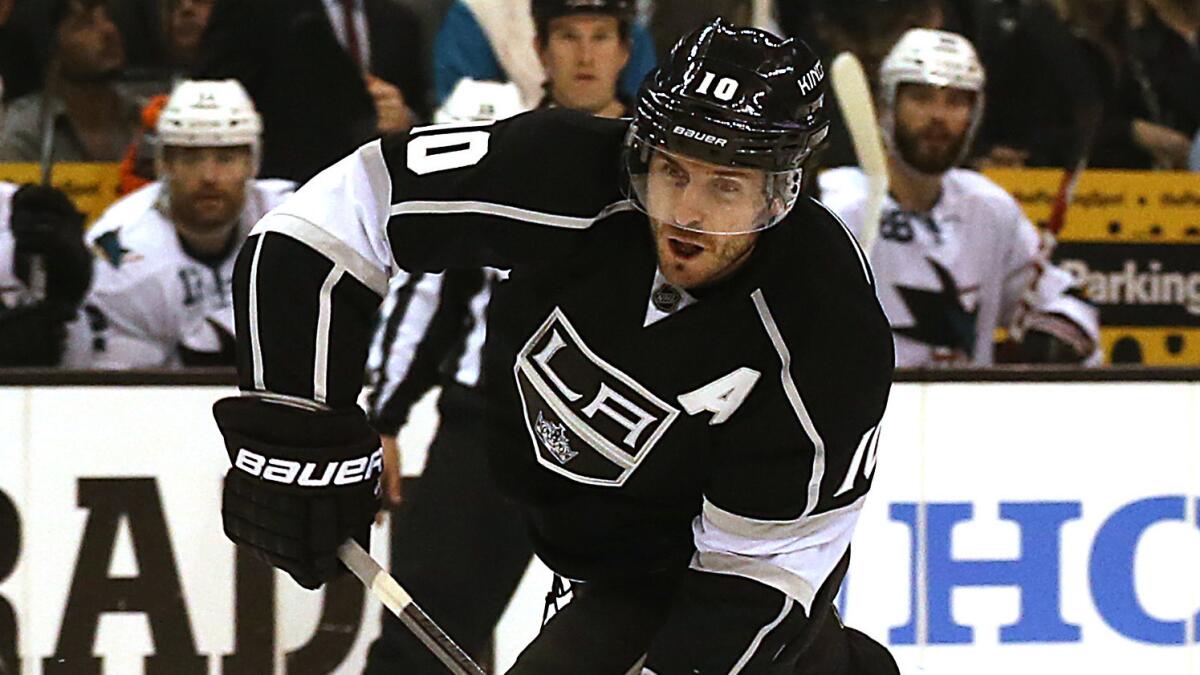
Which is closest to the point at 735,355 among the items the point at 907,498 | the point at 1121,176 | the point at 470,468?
the point at 470,468

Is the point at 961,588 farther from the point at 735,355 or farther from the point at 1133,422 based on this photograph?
the point at 735,355

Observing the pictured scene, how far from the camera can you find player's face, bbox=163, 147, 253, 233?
358 cm

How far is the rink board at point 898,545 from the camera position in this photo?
10.9 ft

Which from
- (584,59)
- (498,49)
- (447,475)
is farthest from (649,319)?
(498,49)

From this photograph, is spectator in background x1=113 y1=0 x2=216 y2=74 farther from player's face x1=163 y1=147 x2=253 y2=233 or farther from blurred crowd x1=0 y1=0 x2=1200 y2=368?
player's face x1=163 y1=147 x2=253 y2=233

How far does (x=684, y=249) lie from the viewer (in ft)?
6.83

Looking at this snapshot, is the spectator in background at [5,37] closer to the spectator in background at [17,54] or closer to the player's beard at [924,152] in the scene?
the spectator in background at [17,54]

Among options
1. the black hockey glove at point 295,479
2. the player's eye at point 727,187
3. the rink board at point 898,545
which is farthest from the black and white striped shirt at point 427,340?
the player's eye at point 727,187

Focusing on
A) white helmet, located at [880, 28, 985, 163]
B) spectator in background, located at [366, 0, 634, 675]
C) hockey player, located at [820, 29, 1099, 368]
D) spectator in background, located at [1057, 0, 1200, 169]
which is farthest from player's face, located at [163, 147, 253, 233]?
spectator in background, located at [1057, 0, 1200, 169]

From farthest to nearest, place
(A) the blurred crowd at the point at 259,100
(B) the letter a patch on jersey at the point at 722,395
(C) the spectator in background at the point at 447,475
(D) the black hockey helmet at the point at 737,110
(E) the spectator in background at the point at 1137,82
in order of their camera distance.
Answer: (E) the spectator in background at the point at 1137,82, (A) the blurred crowd at the point at 259,100, (C) the spectator in background at the point at 447,475, (B) the letter a patch on jersey at the point at 722,395, (D) the black hockey helmet at the point at 737,110

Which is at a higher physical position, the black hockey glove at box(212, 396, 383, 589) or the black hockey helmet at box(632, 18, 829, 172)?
the black hockey helmet at box(632, 18, 829, 172)

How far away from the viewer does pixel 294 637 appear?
342 cm

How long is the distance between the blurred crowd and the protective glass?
4.55 ft

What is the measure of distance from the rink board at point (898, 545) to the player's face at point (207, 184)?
0.38 m
